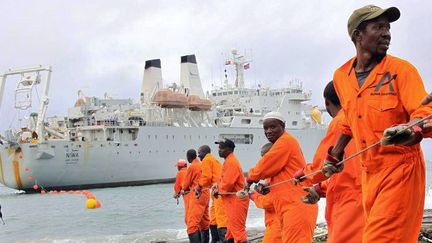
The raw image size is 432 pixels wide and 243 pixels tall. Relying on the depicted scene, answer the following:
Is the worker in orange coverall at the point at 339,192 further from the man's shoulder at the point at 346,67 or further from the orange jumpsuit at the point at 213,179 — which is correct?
the orange jumpsuit at the point at 213,179

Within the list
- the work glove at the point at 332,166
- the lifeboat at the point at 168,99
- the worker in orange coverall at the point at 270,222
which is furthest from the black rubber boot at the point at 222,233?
the lifeboat at the point at 168,99

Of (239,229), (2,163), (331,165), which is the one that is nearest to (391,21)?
(331,165)

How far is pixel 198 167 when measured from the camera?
348 inches

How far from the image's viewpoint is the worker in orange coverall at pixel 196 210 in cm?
843

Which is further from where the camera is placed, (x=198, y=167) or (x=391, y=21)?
(x=198, y=167)

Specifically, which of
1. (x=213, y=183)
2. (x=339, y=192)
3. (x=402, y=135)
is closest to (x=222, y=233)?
(x=213, y=183)

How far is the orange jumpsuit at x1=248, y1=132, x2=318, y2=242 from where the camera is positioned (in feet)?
15.2

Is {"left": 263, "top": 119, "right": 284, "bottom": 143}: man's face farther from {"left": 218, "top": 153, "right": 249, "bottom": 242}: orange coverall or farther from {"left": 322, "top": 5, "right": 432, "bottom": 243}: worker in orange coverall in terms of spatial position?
{"left": 322, "top": 5, "right": 432, "bottom": 243}: worker in orange coverall

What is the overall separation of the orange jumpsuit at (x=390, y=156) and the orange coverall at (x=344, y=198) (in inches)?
33.5

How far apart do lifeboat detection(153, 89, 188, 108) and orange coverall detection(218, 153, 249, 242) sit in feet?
122

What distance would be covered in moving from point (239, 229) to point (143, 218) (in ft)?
45.1

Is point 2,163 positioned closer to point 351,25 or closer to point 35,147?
point 35,147

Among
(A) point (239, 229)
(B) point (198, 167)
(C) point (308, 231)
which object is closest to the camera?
(C) point (308, 231)

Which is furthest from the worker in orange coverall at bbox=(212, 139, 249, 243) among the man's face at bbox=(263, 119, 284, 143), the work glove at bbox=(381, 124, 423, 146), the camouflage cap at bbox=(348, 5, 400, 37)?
the work glove at bbox=(381, 124, 423, 146)
